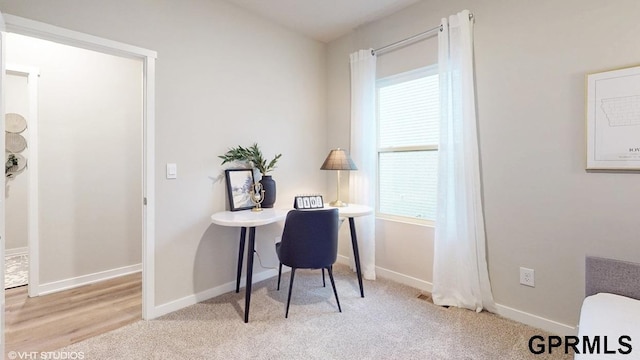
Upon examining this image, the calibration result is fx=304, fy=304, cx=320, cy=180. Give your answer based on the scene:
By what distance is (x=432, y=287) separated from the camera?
106 inches

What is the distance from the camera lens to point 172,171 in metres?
2.39

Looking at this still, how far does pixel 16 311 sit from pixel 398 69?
3821 mm

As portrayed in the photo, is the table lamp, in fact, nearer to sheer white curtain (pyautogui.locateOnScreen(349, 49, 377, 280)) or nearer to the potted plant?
sheer white curtain (pyautogui.locateOnScreen(349, 49, 377, 280))

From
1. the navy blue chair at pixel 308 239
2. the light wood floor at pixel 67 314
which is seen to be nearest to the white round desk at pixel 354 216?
the navy blue chair at pixel 308 239

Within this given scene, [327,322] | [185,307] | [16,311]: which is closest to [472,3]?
[327,322]

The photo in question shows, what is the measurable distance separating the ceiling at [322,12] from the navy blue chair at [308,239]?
1.89 metres

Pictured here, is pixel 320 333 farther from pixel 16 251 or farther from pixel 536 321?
pixel 16 251

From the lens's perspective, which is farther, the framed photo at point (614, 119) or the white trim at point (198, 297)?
the white trim at point (198, 297)

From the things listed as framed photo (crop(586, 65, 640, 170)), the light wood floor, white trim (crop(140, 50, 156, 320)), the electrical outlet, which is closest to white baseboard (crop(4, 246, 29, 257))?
the light wood floor

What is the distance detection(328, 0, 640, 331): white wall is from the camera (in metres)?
1.83

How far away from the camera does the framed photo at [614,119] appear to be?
175 centimetres

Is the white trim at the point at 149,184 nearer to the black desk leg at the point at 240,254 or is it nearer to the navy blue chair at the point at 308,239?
the black desk leg at the point at 240,254

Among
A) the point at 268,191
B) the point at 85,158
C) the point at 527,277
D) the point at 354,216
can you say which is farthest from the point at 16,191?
the point at 527,277

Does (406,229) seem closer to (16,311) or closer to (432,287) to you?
(432,287)
